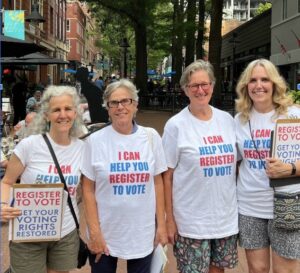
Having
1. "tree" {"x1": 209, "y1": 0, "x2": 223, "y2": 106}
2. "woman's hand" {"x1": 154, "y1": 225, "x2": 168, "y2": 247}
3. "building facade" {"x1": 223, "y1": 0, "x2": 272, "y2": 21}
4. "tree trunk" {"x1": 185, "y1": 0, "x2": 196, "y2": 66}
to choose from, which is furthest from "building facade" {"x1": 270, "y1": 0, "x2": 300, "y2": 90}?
"building facade" {"x1": 223, "y1": 0, "x2": 272, "y2": 21}

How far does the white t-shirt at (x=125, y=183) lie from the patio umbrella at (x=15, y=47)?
7155mm

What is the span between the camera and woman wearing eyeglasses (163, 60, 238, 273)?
317 centimetres

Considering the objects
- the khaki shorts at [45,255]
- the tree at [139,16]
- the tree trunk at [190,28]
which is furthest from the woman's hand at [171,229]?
the tree at [139,16]

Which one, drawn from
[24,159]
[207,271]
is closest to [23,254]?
[24,159]

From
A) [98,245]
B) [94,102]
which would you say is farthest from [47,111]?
[94,102]

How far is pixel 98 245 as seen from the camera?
10.1ft

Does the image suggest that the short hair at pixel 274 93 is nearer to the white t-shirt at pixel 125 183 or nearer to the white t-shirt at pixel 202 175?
the white t-shirt at pixel 202 175

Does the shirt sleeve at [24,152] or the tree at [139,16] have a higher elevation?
the tree at [139,16]

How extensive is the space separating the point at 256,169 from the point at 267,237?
466 mm

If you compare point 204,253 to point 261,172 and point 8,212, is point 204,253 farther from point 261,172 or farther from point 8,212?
point 8,212

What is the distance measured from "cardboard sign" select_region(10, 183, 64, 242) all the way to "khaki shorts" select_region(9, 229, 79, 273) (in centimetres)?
9

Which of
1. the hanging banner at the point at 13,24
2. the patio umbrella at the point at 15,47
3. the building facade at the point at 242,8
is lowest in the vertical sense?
the patio umbrella at the point at 15,47

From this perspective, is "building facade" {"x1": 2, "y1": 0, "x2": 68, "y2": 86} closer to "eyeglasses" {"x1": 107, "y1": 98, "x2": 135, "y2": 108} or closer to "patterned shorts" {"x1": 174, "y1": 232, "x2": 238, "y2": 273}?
"eyeglasses" {"x1": 107, "y1": 98, "x2": 135, "y2": 108}

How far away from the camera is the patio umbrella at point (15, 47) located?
980cm
